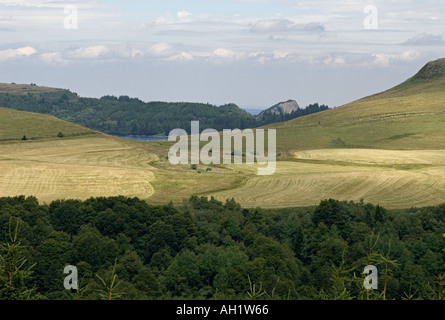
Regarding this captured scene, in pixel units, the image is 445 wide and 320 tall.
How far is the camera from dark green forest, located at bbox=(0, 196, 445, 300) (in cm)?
5850

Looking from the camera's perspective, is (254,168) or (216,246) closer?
(216,246)

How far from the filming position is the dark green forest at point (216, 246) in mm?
58500

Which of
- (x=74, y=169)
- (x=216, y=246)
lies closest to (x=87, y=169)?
(x=74, y=169)

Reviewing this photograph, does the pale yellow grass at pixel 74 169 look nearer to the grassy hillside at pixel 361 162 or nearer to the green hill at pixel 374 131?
the grassy hillside at pixel 361 162

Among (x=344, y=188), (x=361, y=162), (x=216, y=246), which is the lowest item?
(x=216, y=246)

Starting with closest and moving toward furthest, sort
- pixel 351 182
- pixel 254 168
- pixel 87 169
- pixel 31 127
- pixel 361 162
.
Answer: pixel 351 182, pixel 87 169, pixel 254 168, pixel 361 162, pixel 31 127

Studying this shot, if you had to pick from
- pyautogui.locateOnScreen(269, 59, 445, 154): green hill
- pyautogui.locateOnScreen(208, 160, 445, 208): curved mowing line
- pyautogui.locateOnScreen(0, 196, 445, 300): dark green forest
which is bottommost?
pyautogui.locateOnScreen(0, 196, 445, 300): dark green forest

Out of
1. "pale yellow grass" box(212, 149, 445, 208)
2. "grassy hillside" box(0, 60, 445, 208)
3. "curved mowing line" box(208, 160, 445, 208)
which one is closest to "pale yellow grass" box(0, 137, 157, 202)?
"grassy hillside" box(0, 60, 445, 208)

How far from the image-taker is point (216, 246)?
244 ft

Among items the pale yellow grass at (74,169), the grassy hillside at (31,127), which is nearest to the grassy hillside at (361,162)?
the pale yellow grass at (74,169)

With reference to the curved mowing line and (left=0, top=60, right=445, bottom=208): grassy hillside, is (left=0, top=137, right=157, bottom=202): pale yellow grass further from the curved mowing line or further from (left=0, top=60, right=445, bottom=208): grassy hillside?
the curved mowing line

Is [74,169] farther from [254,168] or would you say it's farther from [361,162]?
[361,162]
